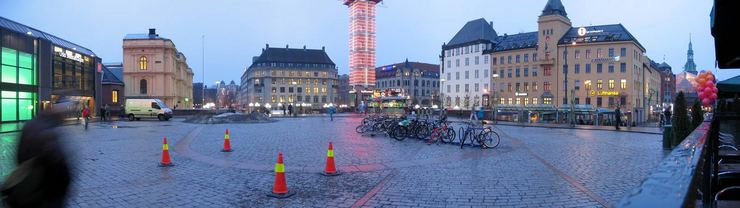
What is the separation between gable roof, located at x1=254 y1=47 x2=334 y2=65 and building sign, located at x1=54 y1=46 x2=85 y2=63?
89.7 metres

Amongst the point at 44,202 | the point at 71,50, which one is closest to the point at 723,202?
the point at 44,202

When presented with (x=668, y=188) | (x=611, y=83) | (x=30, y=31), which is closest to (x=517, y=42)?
(x=611, y=83)

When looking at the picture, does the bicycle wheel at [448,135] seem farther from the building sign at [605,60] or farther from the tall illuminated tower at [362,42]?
the tall illuminated tower at [362,42]

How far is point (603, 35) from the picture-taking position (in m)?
67.1

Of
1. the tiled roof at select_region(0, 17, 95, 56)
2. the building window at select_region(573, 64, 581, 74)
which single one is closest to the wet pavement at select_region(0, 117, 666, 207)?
the tiled roof at select_region(0, 17, 95, 56)

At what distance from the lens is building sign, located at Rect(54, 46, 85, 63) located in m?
37.6

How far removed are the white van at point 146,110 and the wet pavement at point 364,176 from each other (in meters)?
28.9

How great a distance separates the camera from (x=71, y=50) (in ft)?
135

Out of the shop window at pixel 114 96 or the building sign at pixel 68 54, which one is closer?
the building sign at pixel 68 54

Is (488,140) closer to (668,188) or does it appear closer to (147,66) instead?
(668,188)

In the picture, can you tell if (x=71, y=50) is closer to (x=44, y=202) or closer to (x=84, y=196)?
(x=84, y=196)

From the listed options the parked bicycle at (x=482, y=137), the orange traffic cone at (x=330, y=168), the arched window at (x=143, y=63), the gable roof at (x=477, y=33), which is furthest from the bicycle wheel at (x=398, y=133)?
the gable roof at (x=477, y=33)

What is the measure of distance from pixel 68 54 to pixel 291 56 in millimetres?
95297

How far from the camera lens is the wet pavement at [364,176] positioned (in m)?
7.41
